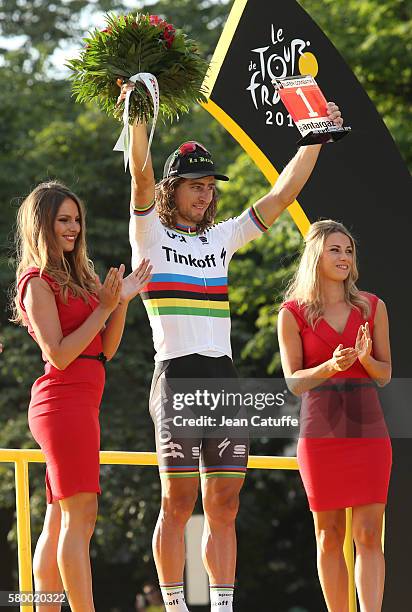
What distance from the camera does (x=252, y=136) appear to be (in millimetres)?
5637

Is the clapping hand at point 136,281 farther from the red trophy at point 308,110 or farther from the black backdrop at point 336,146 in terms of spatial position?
the black backdrop at point 336,146

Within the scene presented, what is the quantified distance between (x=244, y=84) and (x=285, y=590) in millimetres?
12537

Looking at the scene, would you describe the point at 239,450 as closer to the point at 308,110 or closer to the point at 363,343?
the point at 363,343

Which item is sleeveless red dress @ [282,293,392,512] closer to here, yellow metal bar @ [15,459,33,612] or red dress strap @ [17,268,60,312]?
red dress strap @ [17,268,60,312]

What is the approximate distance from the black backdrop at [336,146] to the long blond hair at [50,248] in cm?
152

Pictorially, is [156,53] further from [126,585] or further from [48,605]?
[126,585]

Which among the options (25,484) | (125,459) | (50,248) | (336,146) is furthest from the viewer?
(336,146)

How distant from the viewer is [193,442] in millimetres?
4391

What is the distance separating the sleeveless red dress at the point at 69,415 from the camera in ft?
13.6

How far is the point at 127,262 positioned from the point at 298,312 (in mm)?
10459

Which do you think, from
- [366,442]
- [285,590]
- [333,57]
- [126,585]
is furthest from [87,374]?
[285,590]

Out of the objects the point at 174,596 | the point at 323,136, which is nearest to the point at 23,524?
the point at 174,596

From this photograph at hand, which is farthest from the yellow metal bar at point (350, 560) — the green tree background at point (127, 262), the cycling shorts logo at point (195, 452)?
the green tree background at point (127, 262)

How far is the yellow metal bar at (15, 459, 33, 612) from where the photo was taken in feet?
16.5
